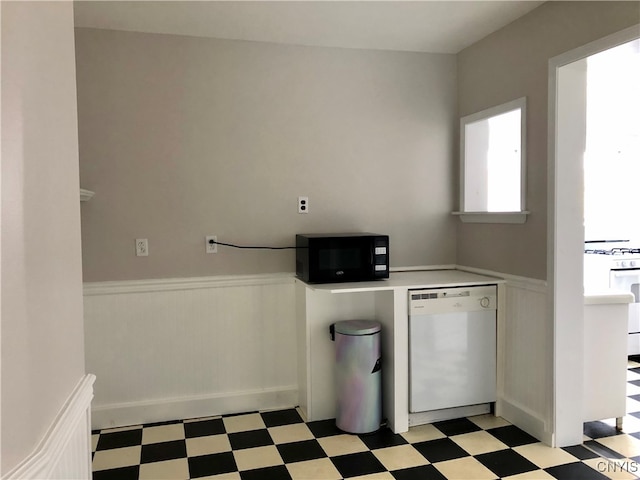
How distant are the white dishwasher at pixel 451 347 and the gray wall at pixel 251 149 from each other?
61cm

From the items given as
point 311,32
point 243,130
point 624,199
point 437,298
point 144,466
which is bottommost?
point 144,466

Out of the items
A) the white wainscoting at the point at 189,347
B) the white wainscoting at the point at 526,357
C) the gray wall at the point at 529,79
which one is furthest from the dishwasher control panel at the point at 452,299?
the white wainscoting at the point at 189,347

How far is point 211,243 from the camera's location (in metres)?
3.34

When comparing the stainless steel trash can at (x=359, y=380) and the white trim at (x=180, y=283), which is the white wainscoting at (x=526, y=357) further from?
the white trim at (x=180, y=283)

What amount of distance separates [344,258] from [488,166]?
1.30m

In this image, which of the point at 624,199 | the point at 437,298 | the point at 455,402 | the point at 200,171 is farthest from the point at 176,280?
the point at 624,199

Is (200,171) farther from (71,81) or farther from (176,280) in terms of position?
(71,81)

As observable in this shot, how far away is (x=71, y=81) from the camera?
150cm

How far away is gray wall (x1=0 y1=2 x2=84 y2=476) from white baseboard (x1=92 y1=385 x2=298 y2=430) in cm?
188

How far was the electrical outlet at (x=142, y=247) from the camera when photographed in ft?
10.6

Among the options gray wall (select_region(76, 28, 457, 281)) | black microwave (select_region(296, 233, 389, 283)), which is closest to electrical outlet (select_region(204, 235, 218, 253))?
gray wall (select_region(76, 28, 457, 281))

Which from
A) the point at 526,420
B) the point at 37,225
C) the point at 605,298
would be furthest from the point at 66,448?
the point at 605,298

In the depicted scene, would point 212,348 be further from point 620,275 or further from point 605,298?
point 620,275

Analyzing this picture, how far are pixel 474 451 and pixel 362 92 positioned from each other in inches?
89.0
